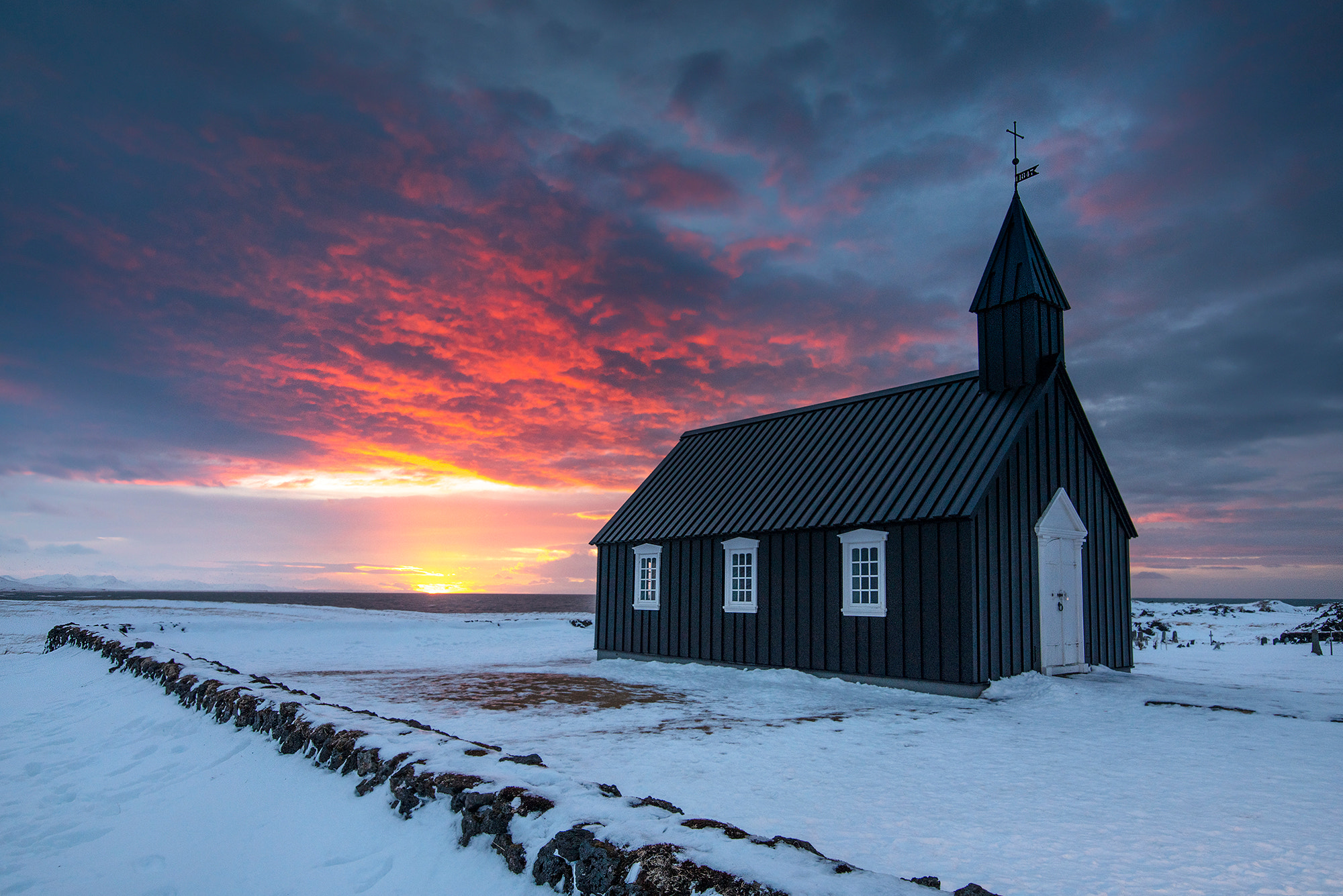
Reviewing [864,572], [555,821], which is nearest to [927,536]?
[864,572]

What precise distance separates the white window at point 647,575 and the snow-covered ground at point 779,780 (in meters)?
3.97

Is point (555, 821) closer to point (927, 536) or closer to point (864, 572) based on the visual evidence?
point (927, 536)

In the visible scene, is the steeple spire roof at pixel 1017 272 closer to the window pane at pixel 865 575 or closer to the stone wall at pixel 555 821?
the window pane at pixel 865 575

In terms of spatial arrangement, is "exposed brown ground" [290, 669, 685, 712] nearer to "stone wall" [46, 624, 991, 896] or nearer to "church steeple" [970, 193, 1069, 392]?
"stone wall" [46, 624, 991, 896]

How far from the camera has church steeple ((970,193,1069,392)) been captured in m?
16.2

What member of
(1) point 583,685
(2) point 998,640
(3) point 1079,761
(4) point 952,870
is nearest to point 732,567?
(1) point 583,685

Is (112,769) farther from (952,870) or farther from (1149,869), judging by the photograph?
(1149,869)

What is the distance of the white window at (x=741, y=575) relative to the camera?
1733 cm

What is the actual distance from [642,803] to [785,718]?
22.1 feet

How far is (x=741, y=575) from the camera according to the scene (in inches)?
699

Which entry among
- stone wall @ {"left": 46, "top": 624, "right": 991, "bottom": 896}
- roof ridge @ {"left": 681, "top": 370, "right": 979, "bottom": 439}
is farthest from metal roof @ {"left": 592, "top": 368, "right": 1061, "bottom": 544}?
stone wall @ {"left": 46, "top": 624, "right": 991, "bottom": 896}

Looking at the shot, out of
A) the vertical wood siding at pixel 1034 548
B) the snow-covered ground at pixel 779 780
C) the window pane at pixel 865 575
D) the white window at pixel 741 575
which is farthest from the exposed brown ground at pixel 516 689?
the vertical wood siding at pixel 1034 548

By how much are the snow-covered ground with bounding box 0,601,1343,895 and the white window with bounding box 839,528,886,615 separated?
1545 millimetres

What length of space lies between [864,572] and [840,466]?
9.46 feet
